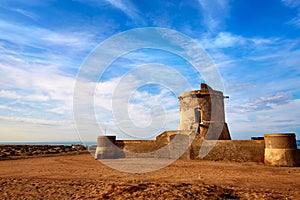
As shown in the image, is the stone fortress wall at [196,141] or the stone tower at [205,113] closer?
the stone fortress wall at [196,141]

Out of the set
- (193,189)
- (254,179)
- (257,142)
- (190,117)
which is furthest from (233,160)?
(193,189)

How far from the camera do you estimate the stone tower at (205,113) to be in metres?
19.6

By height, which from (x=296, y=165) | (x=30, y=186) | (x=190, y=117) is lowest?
(x=30, y=186)

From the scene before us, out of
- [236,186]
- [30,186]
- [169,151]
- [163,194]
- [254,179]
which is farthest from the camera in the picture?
[169,151]

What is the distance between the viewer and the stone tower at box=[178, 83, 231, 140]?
64.2 ft

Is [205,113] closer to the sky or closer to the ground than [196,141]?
closer to the sky

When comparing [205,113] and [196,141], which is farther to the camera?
[205,113]

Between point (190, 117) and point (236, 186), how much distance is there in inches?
524

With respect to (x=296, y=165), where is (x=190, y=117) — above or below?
above

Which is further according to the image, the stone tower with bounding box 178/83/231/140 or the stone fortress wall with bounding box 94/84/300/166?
the stone tower with bounding box 178/83/231/140

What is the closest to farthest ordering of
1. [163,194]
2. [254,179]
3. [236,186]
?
[163,194] → [236,186] → [254,179]

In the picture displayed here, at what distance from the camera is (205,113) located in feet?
65.6

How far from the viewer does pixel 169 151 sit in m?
16.7

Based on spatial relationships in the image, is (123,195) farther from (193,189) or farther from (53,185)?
(53,185)
